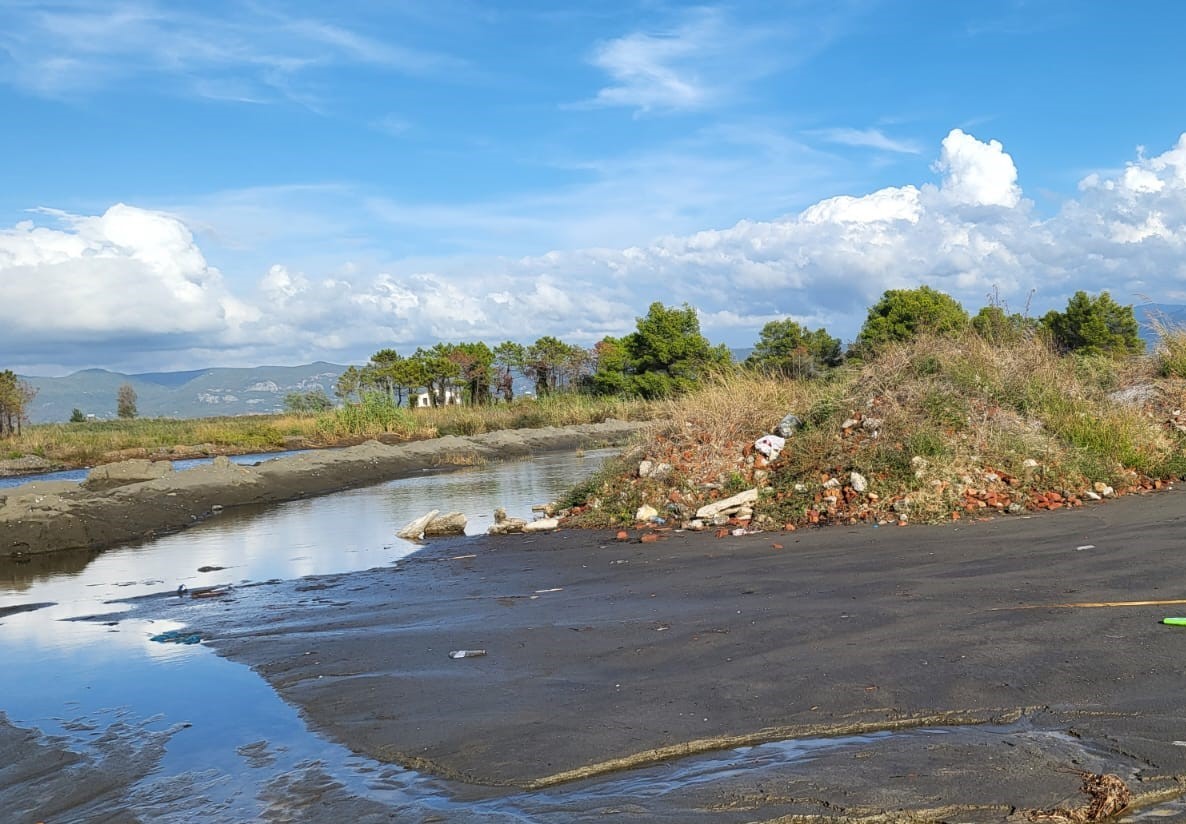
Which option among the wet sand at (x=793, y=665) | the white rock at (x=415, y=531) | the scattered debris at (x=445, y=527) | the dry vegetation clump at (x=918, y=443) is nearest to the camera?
the wet sand at (x=793, y=665)

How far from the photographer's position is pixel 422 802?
444cm

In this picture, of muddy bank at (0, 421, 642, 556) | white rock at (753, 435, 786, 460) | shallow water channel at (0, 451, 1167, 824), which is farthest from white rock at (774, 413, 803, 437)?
Answer: muddy bank at (0, 421, 642, 556)

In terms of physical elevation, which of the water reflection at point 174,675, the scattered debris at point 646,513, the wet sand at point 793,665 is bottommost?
the water reflection at point 174,675

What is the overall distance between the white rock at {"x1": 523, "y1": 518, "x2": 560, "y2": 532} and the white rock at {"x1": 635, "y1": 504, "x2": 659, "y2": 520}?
1.43 meters

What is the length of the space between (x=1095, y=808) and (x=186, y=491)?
2209 centimetres

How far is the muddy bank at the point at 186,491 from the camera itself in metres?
16.9

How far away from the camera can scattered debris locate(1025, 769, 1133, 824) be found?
3588 mm

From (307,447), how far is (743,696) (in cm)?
4299

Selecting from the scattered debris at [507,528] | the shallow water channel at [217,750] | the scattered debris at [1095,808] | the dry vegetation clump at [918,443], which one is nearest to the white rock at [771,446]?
the dry vegetation clump at [918,443]

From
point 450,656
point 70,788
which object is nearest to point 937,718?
point 450,656

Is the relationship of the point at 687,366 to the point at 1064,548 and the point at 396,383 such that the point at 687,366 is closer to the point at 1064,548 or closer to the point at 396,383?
the point at 396,383

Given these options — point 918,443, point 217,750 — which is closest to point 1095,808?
point 217,750

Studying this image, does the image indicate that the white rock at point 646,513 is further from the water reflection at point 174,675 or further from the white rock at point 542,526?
the water reflection at point 174,675

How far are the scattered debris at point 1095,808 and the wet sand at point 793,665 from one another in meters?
0.06
